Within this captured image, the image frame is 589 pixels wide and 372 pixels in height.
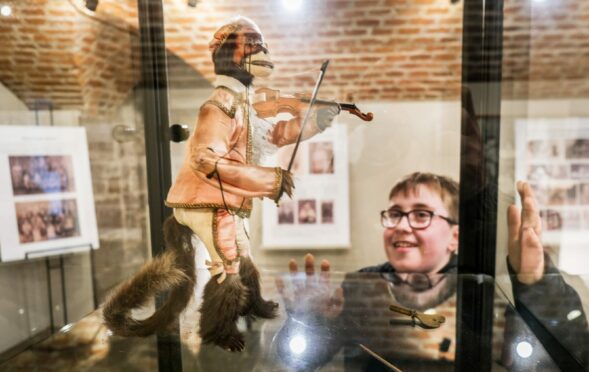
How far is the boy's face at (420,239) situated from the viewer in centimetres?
190

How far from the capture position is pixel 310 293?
1787 mm

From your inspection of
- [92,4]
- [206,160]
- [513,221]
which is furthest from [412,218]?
[92,4]

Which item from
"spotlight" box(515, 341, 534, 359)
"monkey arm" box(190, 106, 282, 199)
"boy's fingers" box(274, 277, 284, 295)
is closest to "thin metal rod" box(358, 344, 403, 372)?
"spotlight" box(515, 341, 534, 359)

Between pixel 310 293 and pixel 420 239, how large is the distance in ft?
1.81

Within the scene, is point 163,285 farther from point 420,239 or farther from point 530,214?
point 530,214

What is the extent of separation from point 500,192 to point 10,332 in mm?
2100

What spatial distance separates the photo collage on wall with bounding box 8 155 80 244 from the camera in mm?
1734

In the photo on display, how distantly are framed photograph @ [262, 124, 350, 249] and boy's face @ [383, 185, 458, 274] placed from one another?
0.71 feet

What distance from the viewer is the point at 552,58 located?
174cm

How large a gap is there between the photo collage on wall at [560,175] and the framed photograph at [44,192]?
6.29 feet

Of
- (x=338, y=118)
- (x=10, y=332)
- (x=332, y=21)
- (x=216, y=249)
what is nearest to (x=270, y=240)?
(x=216, y=249)

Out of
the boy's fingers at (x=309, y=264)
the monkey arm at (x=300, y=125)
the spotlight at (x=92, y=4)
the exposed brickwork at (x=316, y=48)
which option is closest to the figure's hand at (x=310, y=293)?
the boy's fingers at (x=309, y=264)

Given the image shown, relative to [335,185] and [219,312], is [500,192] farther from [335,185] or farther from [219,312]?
[219,312]

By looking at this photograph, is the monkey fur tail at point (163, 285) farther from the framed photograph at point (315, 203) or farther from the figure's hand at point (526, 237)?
the figure's hand at point (526, 237)
